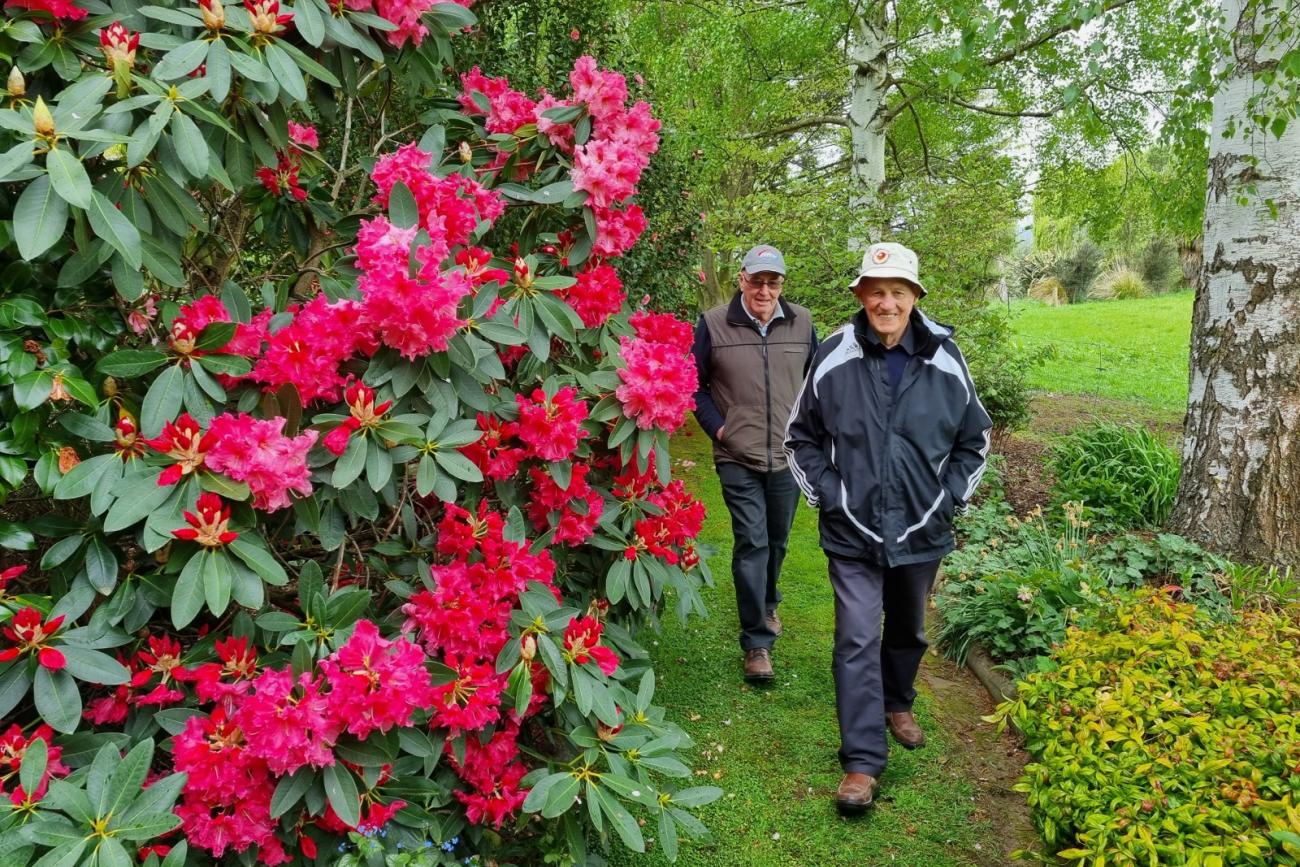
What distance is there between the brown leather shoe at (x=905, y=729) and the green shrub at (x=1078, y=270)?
90.6 ft

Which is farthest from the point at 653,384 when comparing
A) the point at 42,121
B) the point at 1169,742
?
the point at 1169,742

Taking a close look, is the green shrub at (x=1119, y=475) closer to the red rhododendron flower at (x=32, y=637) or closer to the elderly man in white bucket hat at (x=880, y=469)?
the elderly man in white bucket hat at (x=880, y=469)

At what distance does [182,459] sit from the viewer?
1604 mm

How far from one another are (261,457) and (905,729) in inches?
107

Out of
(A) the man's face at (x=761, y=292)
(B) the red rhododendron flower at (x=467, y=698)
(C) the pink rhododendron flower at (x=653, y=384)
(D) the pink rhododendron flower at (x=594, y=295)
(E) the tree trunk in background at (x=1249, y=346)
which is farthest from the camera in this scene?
(E) the tree trunk in background at (x=1249, y=346)

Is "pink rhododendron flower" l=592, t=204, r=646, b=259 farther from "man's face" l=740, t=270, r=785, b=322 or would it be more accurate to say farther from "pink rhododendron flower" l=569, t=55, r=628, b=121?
"man's face" l=740, t=270, r=785, b=322

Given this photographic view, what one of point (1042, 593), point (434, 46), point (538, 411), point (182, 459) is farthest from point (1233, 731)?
point (434, 46)

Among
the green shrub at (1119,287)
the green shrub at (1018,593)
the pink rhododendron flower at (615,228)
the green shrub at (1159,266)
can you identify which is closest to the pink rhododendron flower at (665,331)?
the pink rhododendron flower at (615,228)

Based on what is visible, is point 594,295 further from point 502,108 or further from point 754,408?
point 754,408

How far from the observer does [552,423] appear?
7.01ft

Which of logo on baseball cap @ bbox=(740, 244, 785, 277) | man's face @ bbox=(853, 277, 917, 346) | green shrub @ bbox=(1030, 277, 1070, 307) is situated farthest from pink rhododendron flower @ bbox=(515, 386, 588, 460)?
green shrub @ bbox=(1030, 277, 1070, 307)

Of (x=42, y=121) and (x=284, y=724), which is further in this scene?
(x=284, y=724)

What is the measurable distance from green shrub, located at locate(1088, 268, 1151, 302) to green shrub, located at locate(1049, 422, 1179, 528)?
2089 cm

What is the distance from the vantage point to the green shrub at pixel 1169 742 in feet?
6.36
